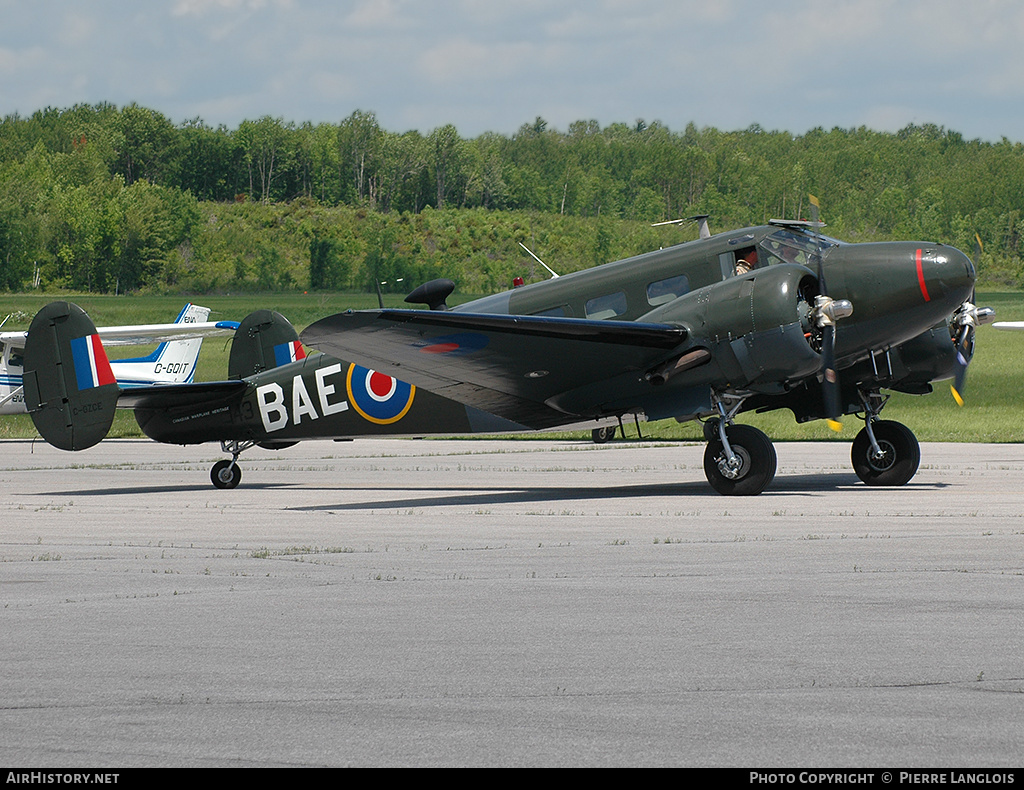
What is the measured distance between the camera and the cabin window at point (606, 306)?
18891 millimetres

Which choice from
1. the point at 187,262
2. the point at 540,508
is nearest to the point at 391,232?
the point at 187,262

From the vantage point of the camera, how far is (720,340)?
56.4 feet

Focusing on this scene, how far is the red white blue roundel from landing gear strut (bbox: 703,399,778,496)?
503 centimetres

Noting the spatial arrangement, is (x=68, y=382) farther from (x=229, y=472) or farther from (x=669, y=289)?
(x=669, y=289)

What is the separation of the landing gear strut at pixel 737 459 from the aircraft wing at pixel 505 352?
50.6 inches

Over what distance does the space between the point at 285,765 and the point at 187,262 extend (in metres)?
130

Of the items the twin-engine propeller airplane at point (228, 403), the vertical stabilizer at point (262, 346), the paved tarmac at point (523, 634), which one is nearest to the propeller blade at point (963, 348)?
the paved tarmac at point (523, 634)

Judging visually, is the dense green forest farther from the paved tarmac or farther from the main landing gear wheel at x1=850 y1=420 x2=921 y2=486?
the paved tarmac

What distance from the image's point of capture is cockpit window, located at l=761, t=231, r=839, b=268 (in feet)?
58.6

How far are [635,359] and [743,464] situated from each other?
6.83ft

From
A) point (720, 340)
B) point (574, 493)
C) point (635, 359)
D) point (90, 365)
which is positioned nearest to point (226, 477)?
point (90, 365)

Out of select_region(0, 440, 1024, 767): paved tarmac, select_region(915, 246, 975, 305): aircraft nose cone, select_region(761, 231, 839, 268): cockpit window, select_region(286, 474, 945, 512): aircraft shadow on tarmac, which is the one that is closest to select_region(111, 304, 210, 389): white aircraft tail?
Result: select_region(286, 474, 945, 512): aircraft shadow on tarmac

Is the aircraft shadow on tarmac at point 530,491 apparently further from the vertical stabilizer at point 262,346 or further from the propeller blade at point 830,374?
the vertical stabilizer at point 262,346

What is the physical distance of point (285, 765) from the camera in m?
4.89
